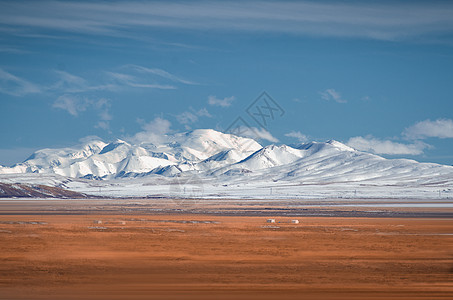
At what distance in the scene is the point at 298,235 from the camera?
46531mm

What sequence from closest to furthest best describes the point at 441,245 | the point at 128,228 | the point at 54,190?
the point at 441,245, the point at 128,228, the point at 54,190

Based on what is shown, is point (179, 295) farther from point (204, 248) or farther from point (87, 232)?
point (87, 232)

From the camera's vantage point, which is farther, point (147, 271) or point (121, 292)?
point (147, 271)

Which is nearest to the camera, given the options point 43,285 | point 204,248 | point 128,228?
point 43,285

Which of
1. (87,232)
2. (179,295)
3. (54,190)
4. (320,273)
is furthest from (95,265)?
(54,190)

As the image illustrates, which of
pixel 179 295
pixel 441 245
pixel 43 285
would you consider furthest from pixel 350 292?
pixel 441 245

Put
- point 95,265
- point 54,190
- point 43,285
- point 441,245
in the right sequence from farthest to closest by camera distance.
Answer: point 54,190 → point 441,245 → point 95,265 → point 43,285

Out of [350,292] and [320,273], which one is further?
[320,273]

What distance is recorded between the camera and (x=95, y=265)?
30.4 meters

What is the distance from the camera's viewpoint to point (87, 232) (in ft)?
155

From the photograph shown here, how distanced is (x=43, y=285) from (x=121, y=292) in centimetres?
352

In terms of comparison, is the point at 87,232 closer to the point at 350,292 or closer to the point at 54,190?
the point at 350,292

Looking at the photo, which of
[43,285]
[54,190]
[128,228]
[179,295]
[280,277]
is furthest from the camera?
[54,190]

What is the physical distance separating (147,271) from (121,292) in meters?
4.94
